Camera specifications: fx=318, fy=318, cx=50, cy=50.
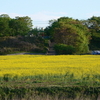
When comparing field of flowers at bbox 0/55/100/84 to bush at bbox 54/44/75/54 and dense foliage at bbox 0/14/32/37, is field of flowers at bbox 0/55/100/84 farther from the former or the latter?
dense foliage at bbox 0/14/32/37

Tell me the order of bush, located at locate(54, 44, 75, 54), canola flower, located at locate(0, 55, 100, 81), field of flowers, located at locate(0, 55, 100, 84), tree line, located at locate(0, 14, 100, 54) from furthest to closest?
1. tree line, located at locate(0, 14, 100, 54)
2. bush, located at locate(54, 44, 75, 54)
3. canola flower, located at locate(0, 55, 100, 81)
4. field of flowers, located at locate(0, 55, 100, 84)

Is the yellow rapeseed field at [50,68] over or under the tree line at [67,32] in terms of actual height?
under

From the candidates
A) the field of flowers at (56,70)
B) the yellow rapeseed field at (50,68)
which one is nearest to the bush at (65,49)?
the yellow rapeseed field at (50,68)

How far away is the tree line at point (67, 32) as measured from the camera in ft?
145

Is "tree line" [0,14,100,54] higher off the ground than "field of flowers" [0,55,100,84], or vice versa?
"tree line" [0,14,100,54]

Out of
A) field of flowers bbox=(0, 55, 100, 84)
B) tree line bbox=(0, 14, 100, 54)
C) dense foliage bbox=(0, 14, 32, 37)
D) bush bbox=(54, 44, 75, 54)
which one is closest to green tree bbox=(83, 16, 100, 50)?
tree line bbox=(0, 14, 100, 54)

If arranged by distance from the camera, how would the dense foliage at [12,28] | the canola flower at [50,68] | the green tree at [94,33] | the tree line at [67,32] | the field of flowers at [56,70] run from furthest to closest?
the dense foliage at [12,28] < the green tree at [94,33] < the tree line at [67,32] < the canola flower at [50,68] < the field of flowers at [56,70]

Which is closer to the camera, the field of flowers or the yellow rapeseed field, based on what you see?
the field of flowers

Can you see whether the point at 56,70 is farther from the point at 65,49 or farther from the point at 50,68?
the point at 65,49

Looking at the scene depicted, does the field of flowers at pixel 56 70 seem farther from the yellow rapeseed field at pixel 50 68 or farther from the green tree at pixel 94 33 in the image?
the green tree at pixel 94 33

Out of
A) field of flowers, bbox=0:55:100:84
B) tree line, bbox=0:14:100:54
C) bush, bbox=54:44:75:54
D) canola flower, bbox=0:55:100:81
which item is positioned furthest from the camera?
tree line, bbox=0:14:100:54

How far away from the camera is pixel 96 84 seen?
46.0ft

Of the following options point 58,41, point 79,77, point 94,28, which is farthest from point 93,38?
point 79,77

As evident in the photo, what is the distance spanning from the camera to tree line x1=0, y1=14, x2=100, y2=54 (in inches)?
1740
